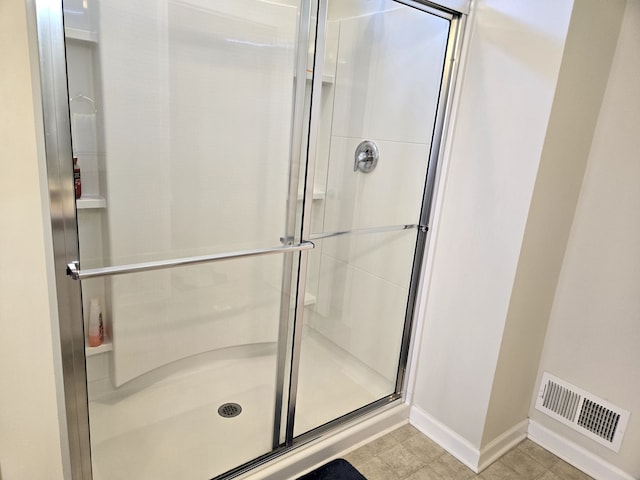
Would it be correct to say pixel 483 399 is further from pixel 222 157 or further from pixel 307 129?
pixel 222 157

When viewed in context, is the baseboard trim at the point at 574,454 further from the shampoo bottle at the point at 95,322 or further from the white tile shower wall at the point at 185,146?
the shampoo bottle at the point at 95,322

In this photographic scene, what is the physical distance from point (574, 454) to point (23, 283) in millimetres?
1996

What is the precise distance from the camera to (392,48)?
5.59 feet

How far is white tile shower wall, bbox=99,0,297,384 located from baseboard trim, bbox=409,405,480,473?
77 centimetres

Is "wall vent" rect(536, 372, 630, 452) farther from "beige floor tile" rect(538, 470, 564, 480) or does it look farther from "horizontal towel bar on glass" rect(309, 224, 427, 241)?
"horizontal towel bar on glass" rect(309, 224, 427, 241)

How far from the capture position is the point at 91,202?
4.29 feet

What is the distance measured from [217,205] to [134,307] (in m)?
0.50

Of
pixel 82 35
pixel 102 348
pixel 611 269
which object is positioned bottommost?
pixel 102 348

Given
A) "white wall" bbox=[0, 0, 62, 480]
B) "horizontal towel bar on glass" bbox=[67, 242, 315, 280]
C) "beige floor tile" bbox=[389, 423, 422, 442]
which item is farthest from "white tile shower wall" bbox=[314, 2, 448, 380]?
"white wall" bbox=[0, 0, 62, 480]

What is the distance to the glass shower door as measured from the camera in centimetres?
134

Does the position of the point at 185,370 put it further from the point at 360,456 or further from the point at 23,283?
the point at 23,283

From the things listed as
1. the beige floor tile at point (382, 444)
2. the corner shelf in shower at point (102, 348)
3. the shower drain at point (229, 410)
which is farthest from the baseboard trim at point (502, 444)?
the corner shelf in shower at point (102, 348)

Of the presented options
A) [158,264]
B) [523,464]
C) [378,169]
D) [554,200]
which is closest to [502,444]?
[523,464]

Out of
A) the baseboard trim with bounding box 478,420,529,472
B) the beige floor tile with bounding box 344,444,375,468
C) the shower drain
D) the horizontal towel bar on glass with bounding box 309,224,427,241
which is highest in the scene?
the horizontal towel bar on glass with bounding box 309,224,427,241
